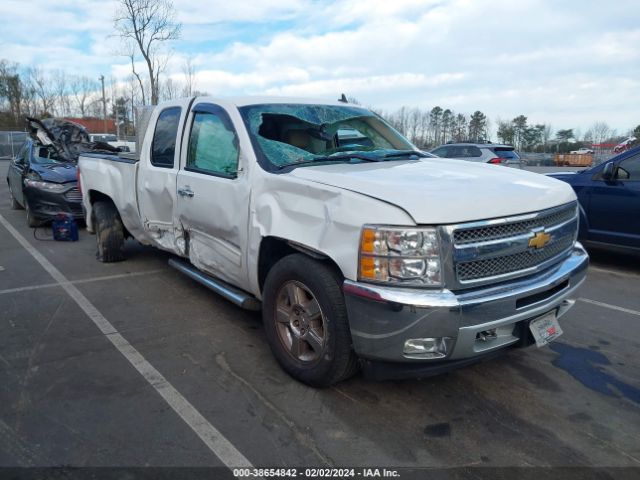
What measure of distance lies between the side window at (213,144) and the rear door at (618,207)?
535 cm

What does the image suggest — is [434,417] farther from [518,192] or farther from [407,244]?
[518,192]

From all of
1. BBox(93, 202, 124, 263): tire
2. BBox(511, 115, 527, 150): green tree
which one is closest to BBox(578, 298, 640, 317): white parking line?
BBox(93, 202, 124, 263): tire

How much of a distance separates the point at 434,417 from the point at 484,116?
53.3m

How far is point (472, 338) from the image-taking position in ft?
8.86

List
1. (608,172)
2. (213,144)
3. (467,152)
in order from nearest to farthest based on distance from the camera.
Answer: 1. (213,144)
2. (608,172)
3. (467,152)

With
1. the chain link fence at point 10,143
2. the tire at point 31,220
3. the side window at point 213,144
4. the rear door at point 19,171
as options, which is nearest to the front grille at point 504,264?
the side window at point 213,144

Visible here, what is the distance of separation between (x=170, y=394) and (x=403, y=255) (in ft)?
5.97

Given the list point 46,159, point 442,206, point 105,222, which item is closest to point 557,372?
point 442,206

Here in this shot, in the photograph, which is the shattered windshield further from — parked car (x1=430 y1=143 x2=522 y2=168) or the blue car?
parked car (x1=430 y1=143 x2=522 y2=168)

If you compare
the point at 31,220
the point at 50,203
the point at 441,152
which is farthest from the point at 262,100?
the point at 441,152

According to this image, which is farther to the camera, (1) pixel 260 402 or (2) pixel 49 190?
(2) pixel 49 190

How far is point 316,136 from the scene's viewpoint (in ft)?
13.5

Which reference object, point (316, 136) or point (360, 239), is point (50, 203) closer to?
point (316, 136)

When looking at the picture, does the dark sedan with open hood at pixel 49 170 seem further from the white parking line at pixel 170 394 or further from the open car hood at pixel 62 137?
the white parking line at pixel 170 394
